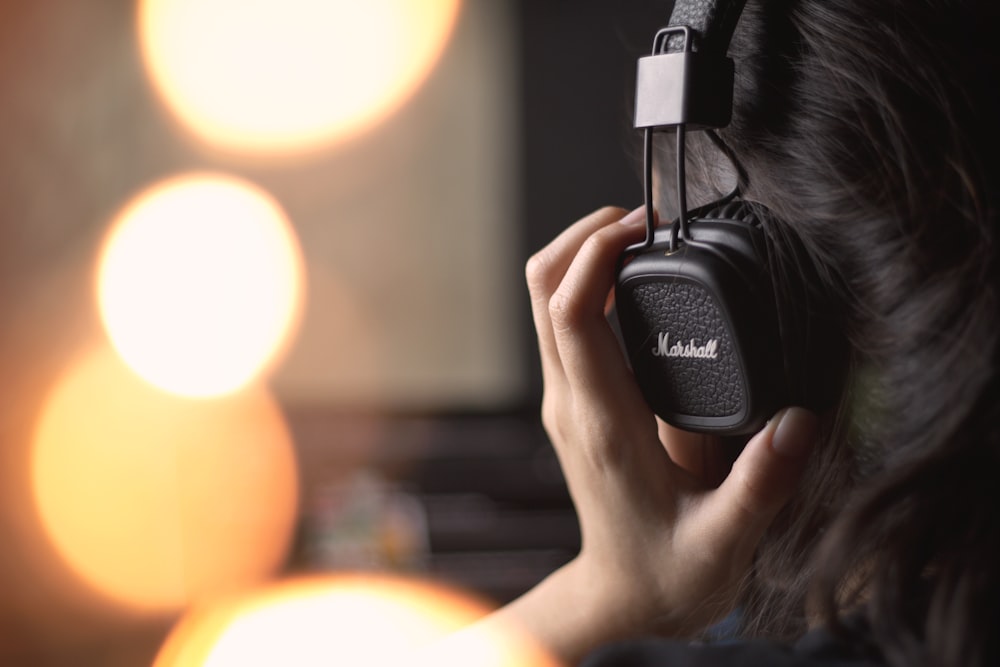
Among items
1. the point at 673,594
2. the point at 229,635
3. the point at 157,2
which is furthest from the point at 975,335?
the point at 157,2

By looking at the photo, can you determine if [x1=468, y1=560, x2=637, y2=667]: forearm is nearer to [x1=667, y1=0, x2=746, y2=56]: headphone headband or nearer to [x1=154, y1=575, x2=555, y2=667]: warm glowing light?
[x1=667, y1=0, x2=746, y2=56]: headphone headband

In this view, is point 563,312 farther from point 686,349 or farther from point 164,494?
point 164,494

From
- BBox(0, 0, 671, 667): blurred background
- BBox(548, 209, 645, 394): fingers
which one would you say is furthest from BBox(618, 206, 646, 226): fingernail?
BBox(0, 0, 671, 667): blurred background

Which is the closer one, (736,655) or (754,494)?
(736,655)

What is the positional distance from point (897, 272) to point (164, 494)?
1.69m

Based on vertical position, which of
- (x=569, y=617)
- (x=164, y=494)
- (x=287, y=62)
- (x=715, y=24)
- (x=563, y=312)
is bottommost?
(x=164, y=494)

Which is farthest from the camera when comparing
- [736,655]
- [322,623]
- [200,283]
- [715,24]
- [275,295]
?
[275,295]

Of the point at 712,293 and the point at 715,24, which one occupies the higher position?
the point at 715,24

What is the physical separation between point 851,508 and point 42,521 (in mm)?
1716

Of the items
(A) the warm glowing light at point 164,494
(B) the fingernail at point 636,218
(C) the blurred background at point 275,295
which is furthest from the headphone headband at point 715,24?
(A) the warm glowing light at point 164,494

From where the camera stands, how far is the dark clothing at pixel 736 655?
381 millimetres

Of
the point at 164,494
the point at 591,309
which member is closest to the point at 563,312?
→ the point at 591,309

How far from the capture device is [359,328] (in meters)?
2.07

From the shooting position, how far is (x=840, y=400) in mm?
497
